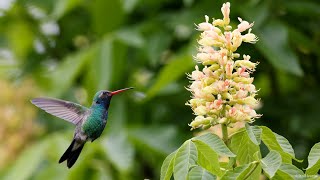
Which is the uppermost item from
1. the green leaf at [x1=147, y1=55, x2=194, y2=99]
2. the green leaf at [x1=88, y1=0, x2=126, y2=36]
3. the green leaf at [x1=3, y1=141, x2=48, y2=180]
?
the green leaf at [x1=88, y1=0, x2=126, y2=36]

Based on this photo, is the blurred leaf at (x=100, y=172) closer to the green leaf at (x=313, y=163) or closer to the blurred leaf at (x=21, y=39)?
the blurred leaf at (x=21, y=39)

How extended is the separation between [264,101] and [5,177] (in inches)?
52.7

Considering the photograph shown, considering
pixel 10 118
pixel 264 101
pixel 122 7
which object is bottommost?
pixel 264 101

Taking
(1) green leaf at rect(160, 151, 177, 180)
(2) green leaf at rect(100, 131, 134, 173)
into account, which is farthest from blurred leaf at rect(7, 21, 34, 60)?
(1) green leaf at rect(160, 151, 177, 180)

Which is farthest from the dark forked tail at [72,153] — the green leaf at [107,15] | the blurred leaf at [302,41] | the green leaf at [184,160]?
the green leaf at [107,15]

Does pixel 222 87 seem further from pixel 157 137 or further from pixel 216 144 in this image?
pixel 157 137

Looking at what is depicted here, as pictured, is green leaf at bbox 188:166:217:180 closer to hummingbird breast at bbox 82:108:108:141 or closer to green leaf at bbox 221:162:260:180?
green leaf at bbox 221:162:260:180

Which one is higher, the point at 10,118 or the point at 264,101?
the point at 10,118

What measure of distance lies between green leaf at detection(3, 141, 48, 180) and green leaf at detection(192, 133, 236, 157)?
2054 mm

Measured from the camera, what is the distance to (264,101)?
13.5 ft

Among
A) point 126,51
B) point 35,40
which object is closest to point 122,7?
point 126,51

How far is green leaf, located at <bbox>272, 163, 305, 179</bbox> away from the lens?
190cm

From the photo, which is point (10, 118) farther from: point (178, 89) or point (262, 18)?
point (262, 18)

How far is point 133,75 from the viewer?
4430 millimetres
